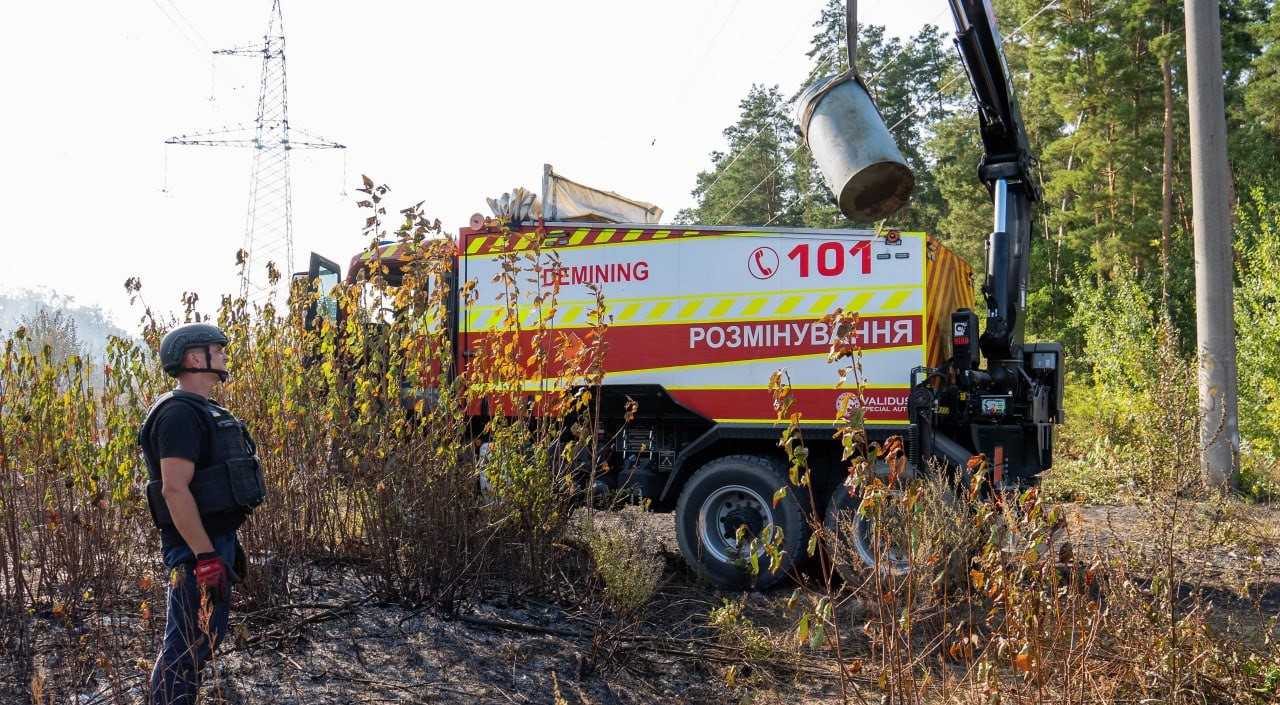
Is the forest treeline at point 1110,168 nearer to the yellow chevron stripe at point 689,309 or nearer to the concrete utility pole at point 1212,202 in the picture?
the concrete utility pole at point 1212,202

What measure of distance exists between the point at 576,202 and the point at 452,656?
14.3 ft

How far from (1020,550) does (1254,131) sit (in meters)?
27.2

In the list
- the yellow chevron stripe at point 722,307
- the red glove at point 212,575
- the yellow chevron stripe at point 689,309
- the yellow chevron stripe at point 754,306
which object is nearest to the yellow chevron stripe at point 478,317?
the yellow chevron stripe at point 689,309

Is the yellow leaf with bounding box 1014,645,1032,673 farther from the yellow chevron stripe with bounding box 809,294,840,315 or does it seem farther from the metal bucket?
the yellow chevron stripe with bounding box 809,294,840,315

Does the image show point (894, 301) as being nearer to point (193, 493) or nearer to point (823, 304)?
point (823, 304)

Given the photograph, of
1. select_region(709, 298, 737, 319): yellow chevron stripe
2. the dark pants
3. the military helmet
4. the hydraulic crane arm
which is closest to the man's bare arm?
the dark pants

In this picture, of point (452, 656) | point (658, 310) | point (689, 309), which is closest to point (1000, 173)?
point (689, 309)

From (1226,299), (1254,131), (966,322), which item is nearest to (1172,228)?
(1254,131)

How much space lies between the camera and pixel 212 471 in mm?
3598

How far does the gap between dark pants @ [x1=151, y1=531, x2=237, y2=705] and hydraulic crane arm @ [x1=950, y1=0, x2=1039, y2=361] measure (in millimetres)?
5506

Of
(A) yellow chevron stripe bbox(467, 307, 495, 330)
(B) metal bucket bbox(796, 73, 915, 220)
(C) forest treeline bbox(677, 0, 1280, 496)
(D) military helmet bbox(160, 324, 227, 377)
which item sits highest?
(C) forest treeline bbox(677, 0, 1280, 496)

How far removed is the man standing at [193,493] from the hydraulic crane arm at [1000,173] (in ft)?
17.5

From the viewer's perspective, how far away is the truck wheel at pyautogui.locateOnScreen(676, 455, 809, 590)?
6531 mm

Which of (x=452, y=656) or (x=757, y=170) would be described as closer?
(x=452, y=656)
